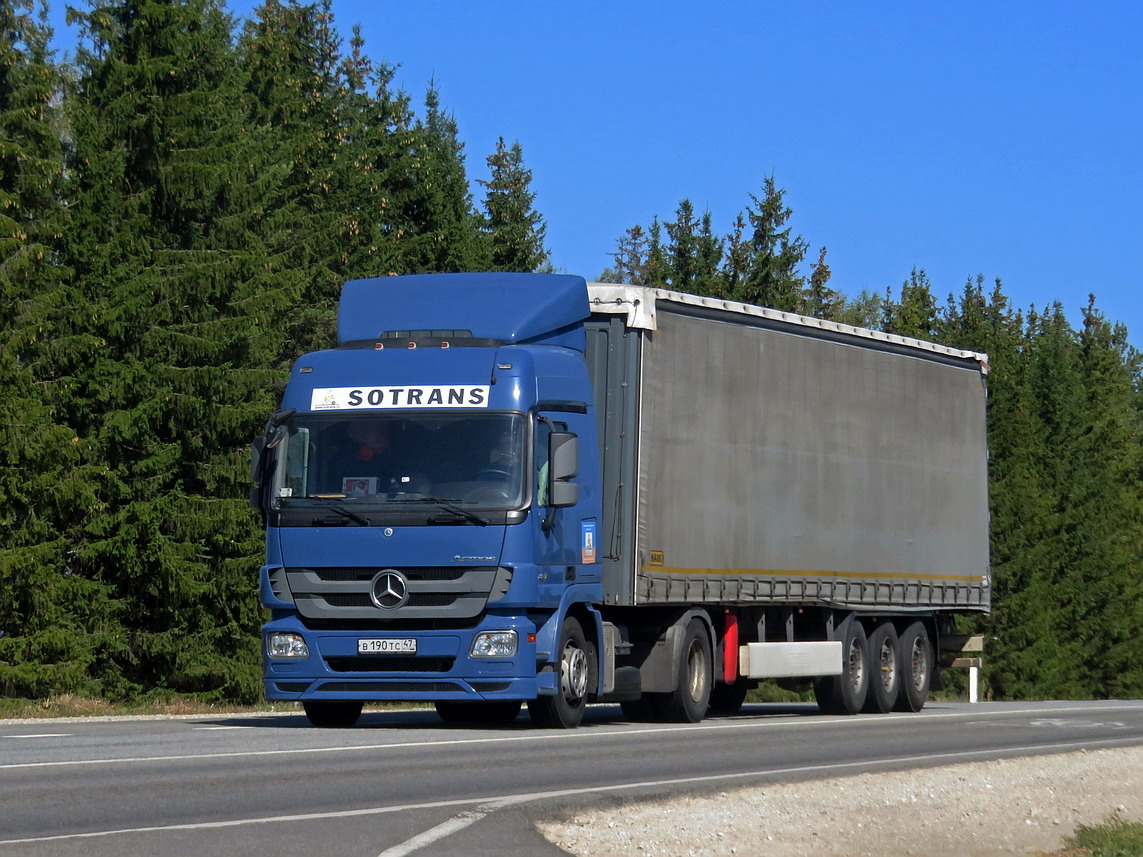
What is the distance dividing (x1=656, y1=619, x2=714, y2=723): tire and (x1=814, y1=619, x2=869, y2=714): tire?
10.9 ft

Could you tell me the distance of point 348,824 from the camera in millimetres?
9953

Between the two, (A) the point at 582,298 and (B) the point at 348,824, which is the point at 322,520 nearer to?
(A) the point at 582,298

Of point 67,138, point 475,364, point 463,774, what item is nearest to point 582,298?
point 475,364

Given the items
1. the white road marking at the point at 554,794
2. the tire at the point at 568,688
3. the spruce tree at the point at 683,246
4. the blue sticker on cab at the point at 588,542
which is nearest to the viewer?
the white road marking at the point at 554,794

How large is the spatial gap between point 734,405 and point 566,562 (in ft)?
14.3

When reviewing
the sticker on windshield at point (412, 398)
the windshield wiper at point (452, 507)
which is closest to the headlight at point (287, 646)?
the windshield wiper at point (452, 507)

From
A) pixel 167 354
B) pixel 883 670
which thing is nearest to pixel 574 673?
pixel 883 670

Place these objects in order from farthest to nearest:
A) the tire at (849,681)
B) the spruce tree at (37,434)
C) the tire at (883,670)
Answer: the spruce tree at (37,434)
the tire at (883,670)
the tire at (849,681)

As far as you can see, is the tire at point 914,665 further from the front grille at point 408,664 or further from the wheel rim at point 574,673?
the front grille at point 408,664

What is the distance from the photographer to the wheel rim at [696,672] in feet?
66.2

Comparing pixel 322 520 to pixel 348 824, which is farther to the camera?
pixel 322 520

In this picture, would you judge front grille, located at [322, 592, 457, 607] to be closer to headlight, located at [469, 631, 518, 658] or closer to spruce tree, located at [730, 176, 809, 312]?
headlight, located at [469, 631, 518, 658]

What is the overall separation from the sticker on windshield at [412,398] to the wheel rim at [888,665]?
964 centimetres

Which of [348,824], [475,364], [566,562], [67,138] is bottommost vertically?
[348,824]
